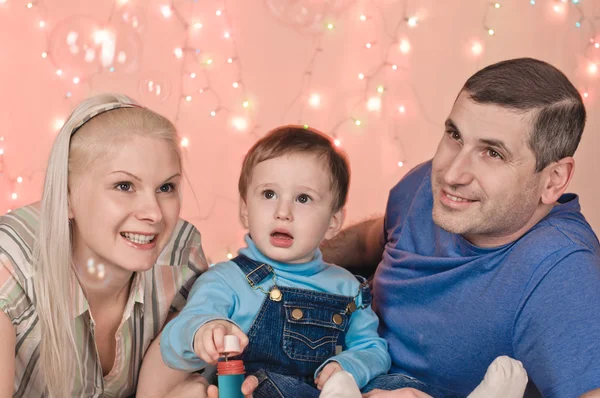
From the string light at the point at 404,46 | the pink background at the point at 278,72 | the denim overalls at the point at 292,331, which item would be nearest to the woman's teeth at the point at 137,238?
the denim overalls at the point at 292,331

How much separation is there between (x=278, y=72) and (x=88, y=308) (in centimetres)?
173

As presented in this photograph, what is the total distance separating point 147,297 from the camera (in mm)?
1703

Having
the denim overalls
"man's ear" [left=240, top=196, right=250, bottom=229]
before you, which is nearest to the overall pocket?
the denim overalls

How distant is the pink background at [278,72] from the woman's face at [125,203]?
1240mm

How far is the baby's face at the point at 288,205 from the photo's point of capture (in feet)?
5.39

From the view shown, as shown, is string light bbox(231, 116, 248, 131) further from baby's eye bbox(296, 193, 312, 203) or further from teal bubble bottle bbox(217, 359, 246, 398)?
teal bubble bottle bbox(217, 359, 246, 398)

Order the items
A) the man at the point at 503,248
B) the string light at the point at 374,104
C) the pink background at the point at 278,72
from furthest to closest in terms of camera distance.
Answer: the string light at the point at 374,104
the pink background at the point at 278,72
the man at the point at 503,248

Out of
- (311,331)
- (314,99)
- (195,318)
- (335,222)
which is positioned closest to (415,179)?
(335,222)

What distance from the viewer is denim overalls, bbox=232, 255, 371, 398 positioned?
159 cm

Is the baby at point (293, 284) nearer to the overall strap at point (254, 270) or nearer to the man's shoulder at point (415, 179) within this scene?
the overall strap at point (254, 270)

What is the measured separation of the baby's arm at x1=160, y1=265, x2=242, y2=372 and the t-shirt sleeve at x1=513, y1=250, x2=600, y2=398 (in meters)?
0.55

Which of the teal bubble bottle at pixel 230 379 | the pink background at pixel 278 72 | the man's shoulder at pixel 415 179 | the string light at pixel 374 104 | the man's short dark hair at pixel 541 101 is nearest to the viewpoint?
the teal bubble bottle at pixel 230 379

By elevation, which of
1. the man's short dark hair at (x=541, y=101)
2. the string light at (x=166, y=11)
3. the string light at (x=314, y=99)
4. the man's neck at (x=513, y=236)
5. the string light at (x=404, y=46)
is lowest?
the man's neck at (x=513, y=236)

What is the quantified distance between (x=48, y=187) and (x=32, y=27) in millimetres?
1525
